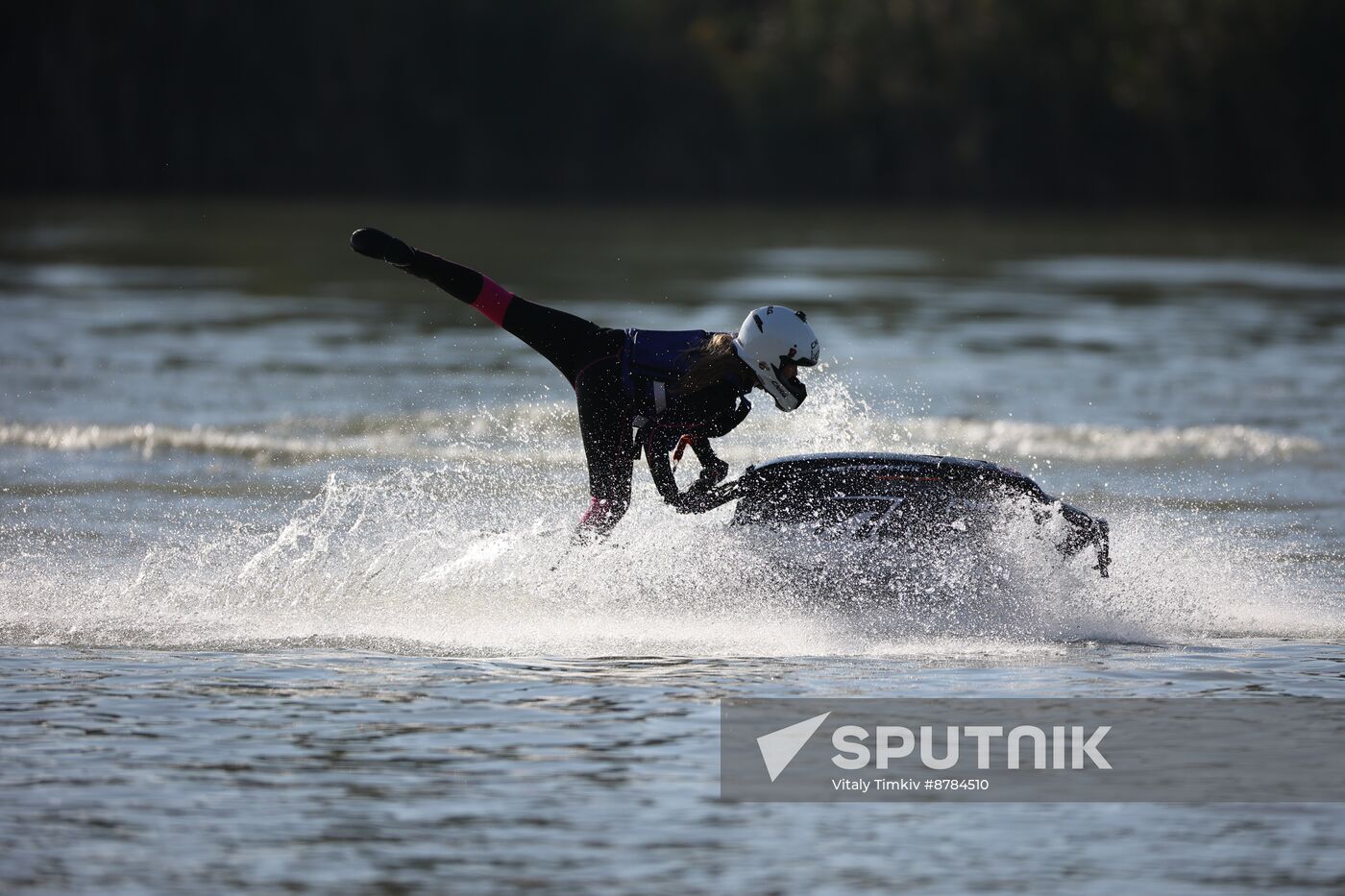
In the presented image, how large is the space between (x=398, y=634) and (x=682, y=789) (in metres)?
3.21

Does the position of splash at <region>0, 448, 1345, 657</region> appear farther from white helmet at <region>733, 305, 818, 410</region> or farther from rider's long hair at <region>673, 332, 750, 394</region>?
white helmet at <region>733, 305, 818, 410</region>

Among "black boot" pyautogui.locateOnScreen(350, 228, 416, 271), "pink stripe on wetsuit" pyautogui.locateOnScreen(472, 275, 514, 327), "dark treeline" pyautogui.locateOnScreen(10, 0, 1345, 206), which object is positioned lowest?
"pink stripe on wetsuit" pyautogui.locateOnScreen(472, 275, 514, 327)

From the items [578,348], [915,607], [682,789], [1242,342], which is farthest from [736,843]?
[1242,342]

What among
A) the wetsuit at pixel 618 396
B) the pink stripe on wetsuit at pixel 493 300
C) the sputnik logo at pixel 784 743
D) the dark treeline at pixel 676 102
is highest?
A: the dark treeline at pixel 676 102

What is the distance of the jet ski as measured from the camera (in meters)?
11.6

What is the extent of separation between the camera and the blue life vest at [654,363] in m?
11.6

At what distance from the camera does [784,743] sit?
923 centimetres

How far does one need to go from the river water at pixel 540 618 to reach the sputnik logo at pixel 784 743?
27 centimetres

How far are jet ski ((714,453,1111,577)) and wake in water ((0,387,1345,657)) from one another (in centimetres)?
10

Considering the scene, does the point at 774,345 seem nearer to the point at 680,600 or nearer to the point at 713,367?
the point at 713,367

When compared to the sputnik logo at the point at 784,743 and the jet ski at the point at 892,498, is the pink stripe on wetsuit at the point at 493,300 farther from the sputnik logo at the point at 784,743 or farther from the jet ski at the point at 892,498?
the sputnik logo at the point at 784,743

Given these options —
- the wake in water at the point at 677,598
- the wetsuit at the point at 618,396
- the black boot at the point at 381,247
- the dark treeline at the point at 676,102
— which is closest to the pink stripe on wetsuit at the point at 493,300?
the wetsuit at the point at 618,396

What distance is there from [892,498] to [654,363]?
154 centimetres

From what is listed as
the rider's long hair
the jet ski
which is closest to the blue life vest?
the rider's long hair
